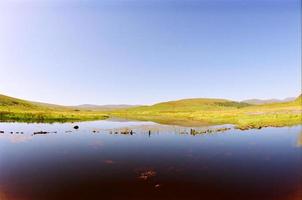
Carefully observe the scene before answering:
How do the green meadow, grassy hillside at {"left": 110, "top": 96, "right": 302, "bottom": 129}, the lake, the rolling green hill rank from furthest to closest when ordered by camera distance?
the rolling green hill
the green meadow
grassy hillside at {"left": 110, "top": 96, "right": 302, "bottom": 129}
the lake

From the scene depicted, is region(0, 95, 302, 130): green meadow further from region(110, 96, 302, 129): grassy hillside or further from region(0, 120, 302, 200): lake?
region(0, 120, 302, 200): lake

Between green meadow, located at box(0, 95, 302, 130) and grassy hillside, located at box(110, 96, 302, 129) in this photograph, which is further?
green meadow, located at box(0, 95, 302, 130)

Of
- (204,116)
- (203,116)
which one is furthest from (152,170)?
(203,116)

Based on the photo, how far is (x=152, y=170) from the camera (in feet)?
67.8

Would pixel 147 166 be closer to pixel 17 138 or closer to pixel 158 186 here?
pixel 158 186

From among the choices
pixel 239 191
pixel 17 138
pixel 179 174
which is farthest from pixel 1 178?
pixel 17 138

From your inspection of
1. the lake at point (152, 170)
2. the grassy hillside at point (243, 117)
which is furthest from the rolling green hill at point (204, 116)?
the lake at point (152, 170)

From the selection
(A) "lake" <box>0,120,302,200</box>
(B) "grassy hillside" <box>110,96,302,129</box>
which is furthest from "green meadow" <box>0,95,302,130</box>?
(A) "lake" <box>0,120,302,200</box>

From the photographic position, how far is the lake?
15961 millimetres

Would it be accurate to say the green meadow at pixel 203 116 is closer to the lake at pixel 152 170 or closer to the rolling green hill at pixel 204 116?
the rolling green hill at pixel 204 116

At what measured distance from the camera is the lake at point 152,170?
52.4 feet

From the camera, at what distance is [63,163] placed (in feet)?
75.4

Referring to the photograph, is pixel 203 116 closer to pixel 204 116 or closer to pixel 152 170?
pixel 204 116

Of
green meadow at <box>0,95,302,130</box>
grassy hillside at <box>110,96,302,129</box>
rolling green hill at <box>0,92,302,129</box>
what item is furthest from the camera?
rolling green hill at <box>0,92,302,129</box>
